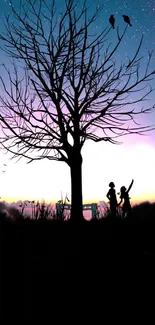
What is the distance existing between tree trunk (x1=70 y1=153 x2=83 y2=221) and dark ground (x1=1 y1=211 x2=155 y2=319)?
3.76 m

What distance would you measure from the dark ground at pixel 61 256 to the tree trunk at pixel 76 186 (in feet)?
12.3

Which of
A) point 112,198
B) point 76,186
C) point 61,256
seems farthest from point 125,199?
point 61,256

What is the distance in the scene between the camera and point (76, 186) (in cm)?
1278

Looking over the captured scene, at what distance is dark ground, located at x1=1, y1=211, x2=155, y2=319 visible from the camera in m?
4.54

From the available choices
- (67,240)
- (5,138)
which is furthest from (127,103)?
(67,240)

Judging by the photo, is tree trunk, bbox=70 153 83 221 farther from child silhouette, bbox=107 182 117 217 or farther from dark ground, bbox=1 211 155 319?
dark ground, bbox=1 211 155 319

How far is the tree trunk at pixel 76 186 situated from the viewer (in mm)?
12688

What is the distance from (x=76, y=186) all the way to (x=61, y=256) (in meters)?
6.95

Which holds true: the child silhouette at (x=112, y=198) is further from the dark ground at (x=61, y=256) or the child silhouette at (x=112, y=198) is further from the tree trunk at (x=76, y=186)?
the dark ground at (x=61, y=256)

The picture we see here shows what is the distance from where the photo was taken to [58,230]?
26.9 ft

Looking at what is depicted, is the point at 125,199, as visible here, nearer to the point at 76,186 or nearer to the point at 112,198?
the point at 112,198

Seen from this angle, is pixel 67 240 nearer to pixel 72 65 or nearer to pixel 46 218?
pixel 46 218

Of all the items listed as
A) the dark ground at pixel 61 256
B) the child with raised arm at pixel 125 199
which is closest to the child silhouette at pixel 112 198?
the child with raised arm at pixel 125 199

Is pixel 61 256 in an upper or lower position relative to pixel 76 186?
lower
